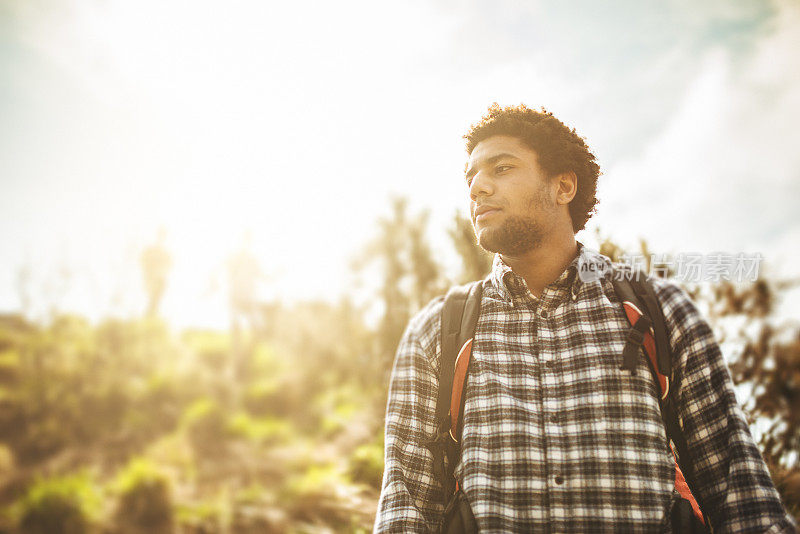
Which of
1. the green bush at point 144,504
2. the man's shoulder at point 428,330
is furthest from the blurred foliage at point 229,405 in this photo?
the man's shoulder at point 428,330

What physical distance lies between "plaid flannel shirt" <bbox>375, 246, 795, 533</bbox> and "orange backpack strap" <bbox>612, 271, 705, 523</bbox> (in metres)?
0.04

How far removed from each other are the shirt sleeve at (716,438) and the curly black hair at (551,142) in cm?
100

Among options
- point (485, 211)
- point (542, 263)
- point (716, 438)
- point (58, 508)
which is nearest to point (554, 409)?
point (716, 438)

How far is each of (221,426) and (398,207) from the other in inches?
801

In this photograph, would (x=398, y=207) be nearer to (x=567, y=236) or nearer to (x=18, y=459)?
(x=567, y=236)

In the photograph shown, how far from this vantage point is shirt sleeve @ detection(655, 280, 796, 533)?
150 cm

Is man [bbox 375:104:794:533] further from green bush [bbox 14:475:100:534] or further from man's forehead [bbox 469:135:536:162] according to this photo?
green bush [bbox 14:475:100:534]

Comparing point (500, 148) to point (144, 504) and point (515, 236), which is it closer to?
point (515, 236)

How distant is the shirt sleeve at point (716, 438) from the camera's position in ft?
4.94

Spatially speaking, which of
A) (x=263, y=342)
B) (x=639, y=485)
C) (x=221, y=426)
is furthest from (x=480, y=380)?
(x=263, y=342)

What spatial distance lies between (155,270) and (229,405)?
9438 mm

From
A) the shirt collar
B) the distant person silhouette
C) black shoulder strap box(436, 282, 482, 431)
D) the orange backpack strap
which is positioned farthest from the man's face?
the distant person silhouette

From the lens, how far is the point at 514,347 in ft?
6.53

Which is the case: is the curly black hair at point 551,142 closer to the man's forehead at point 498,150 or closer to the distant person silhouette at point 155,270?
the man's forehead at point 498,150
